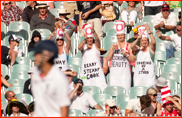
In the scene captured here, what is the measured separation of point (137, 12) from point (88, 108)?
3865 mm

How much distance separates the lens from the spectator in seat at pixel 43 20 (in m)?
9.23

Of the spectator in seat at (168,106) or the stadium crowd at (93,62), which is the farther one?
the spectator in seat at (168,106)

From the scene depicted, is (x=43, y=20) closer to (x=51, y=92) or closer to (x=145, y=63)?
(x=145, y=63)

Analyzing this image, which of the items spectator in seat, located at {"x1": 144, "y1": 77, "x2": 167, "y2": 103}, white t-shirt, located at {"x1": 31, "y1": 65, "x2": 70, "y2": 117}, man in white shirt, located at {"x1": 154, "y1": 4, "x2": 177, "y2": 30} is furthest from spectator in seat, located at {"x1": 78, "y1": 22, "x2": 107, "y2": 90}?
white t-shirt, located at {"x1": 31, "y1": 65, "x2": 70, "y2": 117}

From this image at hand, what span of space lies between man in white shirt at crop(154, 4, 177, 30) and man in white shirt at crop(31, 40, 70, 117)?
21.1 feet

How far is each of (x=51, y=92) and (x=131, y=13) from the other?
6.96m

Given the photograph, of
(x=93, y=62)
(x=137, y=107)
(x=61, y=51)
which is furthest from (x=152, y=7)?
(x=137, y=107)

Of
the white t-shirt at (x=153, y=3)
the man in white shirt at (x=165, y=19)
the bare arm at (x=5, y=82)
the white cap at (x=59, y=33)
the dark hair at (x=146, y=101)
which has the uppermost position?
the white t-shirt at (x=153, y=3)

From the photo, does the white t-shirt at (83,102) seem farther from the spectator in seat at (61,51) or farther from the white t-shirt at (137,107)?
the spectator in seat at (61,51)

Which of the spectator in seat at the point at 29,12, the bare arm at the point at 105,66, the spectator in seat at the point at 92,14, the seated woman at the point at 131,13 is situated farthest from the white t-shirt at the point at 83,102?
the spectator in seat at the point at 29,12

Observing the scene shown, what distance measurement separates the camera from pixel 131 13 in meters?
9.59

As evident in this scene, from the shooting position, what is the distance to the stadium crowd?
4609mm

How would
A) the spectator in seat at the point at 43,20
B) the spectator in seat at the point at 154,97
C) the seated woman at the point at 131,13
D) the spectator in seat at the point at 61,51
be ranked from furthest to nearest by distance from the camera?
the seated woman at the point at 131,13
the spectator in seat at the point at 43,20
the spectator in seat at the point at 61,51
the spectator in seat at the point at 154,97

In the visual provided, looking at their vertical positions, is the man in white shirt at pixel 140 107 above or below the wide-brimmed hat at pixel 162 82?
below
